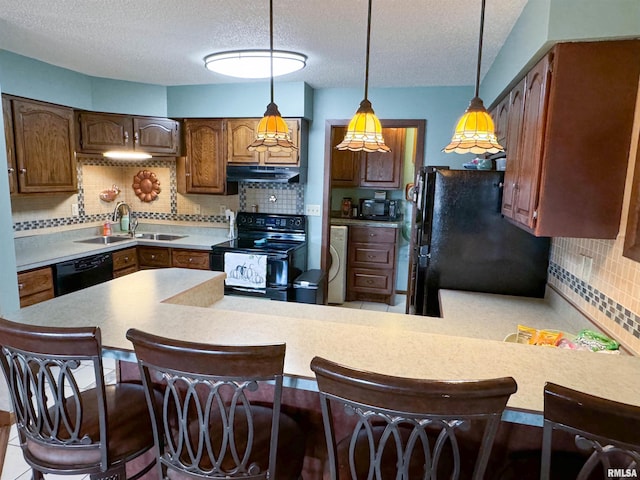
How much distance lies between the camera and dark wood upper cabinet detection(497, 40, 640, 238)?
4.96ft

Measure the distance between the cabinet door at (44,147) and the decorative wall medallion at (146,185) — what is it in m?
0.89

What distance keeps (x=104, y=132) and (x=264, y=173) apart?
158 cm

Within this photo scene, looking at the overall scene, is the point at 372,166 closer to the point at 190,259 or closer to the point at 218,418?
the point at 190,259

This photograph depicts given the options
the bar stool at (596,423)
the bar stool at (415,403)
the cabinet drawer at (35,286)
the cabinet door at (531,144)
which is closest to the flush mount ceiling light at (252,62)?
the cabinet door at (531,144)

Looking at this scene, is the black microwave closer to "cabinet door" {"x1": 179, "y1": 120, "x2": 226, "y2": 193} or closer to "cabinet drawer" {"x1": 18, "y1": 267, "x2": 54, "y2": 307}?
"cabinet door" {"x1": 179, "y1": 120, "x2": 226, "y2": 193}

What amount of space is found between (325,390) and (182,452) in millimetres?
505

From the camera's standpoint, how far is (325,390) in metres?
0.88

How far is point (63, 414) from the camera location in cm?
112

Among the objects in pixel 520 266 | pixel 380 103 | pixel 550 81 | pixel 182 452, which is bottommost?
pixel 182 452

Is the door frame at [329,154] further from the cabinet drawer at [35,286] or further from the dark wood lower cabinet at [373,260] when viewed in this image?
the cabinet drawer at [35,286]

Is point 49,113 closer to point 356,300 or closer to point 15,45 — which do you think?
point 15,45

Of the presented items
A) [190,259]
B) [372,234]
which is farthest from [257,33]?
[372,234]

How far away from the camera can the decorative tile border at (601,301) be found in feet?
5.01

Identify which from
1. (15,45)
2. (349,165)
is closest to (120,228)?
(15,45)
